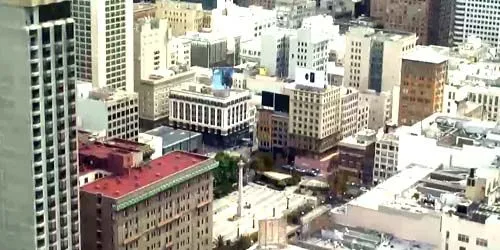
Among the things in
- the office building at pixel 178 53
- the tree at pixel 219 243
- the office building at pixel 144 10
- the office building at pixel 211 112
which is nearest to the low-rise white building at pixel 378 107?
the office building at pixel 211 112

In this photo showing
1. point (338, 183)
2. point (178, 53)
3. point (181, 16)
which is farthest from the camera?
point (181, 16)

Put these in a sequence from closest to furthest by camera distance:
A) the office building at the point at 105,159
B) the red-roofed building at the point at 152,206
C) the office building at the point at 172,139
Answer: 1. the red-roofed building at the point at 152,206
2. the office building at the point at 105,159
3. the office building at the point at 172,139

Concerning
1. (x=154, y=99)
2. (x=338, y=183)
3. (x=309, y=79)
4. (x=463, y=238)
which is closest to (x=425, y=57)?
(x=309, y=79)

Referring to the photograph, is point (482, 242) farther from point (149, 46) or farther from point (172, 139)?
point (149, 46)

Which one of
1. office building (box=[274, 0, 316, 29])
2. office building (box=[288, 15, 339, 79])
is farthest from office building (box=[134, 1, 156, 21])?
office building (box=[288, 15, 339, 79])

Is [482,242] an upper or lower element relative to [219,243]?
upper

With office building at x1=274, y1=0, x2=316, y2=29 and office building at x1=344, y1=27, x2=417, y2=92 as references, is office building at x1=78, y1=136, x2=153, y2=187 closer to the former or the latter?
office building at x1=344, y1=27, x2=417, y2=92

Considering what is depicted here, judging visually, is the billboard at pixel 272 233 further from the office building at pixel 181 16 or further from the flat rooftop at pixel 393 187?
the office building at pixel 181 16
